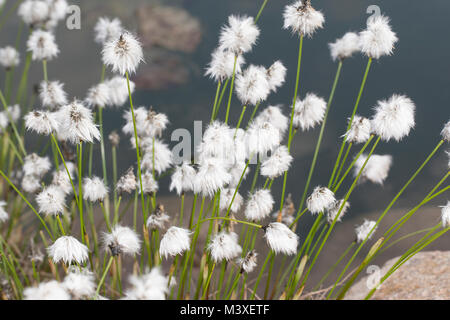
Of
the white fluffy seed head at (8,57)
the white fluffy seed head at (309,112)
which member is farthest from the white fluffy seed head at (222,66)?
the white fluffy seed head at (8,57)

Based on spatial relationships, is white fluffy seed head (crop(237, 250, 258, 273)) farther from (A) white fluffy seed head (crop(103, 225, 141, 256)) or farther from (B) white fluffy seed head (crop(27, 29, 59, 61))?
(B) white fluffy seed head (crop(27, 29, 59, 61))

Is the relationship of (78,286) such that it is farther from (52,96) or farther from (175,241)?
(52,96)

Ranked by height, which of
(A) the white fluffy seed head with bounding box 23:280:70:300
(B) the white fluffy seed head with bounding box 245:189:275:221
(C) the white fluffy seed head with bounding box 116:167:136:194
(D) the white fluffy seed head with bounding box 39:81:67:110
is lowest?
(A) the white fluffy seed head with bounding box 23:280:70:300

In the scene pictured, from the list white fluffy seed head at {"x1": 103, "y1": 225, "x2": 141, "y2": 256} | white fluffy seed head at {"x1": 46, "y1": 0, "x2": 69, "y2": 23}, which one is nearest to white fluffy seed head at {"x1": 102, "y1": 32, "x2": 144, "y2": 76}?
white fluffy seed head at {"x1": 103, "y1": 225, "x2": 141, "y2": 256}

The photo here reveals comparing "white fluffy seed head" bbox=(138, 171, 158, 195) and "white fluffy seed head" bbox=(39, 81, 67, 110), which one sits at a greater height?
"white fluffy seed head" bbox=(39, 81, 67, 110)

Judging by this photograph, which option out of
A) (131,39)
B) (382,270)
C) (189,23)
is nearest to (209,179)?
(131,39)

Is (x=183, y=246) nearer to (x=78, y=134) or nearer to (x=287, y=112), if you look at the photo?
(x=78, y=134)

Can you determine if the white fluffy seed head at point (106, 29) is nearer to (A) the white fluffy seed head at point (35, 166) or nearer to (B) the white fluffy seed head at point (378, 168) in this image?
(A) the white fluffy seed head at point (35, 166)
